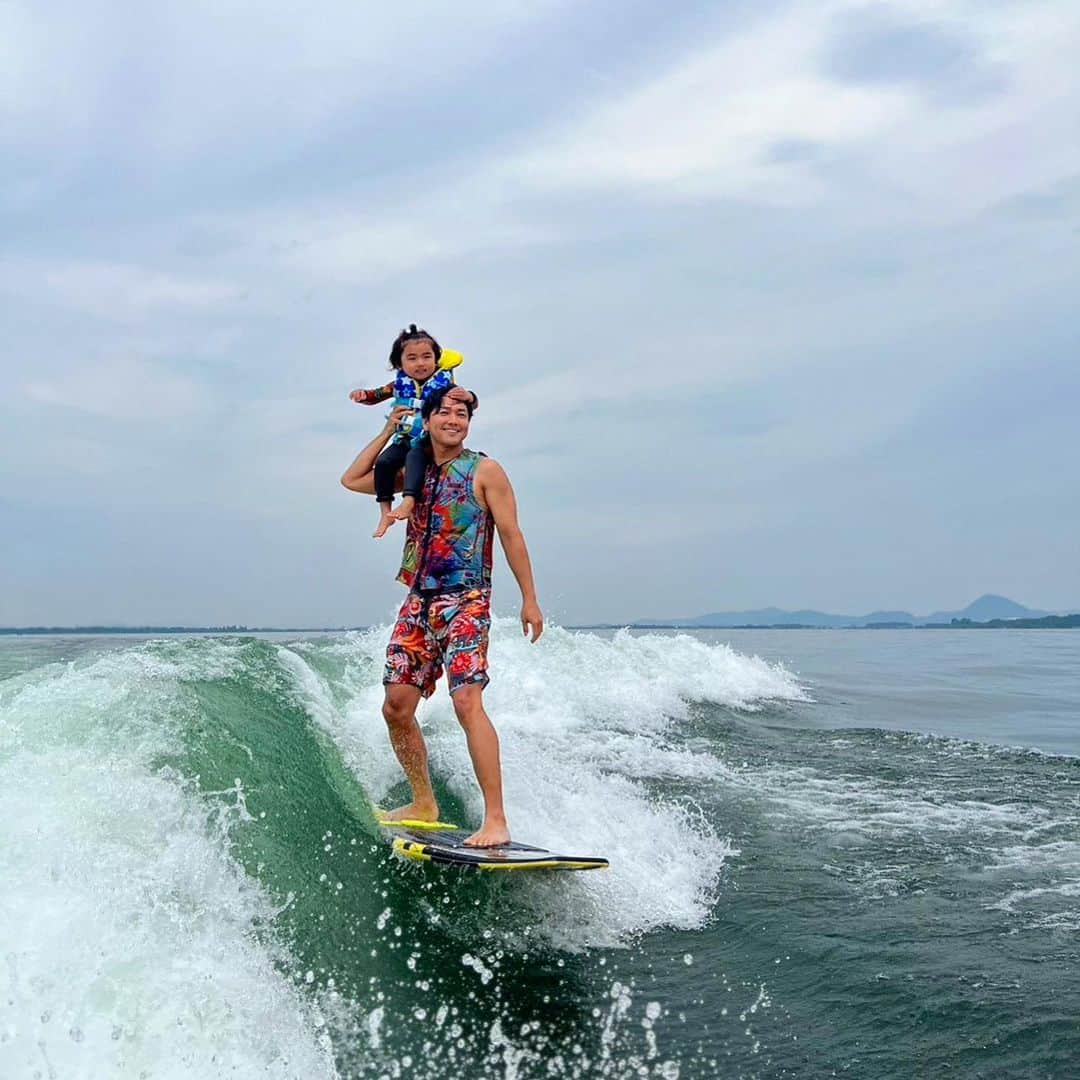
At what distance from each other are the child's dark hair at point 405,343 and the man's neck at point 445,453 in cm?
66

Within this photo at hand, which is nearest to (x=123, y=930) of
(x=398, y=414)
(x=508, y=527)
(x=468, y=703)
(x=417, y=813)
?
(x=468, y=703)

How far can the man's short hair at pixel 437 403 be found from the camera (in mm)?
5215

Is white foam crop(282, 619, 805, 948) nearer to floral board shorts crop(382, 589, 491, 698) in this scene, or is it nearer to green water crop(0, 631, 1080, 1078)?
green water crop(0, 631, 1080, 1078)

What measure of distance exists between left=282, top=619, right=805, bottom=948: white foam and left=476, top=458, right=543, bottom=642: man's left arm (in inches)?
52.9

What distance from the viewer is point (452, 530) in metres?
5.15

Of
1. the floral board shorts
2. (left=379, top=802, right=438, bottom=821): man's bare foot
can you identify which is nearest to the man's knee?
the floral board shorts

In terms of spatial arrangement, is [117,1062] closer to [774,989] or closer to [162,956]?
[162,956]

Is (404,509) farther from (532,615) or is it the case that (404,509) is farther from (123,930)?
(123,930)

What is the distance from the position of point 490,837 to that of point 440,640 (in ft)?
3.41

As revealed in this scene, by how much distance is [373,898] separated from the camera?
4574 mm

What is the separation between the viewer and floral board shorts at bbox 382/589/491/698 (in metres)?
5.01

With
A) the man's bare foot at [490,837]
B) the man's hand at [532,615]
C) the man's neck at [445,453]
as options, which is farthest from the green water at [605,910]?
the man's neck at [445,453]

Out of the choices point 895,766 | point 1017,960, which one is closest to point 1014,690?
point 895,766

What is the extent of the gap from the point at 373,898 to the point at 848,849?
3.02 m
